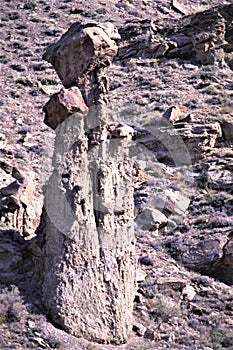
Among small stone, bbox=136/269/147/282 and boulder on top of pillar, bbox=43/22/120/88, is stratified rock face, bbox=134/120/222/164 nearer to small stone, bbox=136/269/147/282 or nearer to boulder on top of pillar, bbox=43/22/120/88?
small stone, bbox=136/269/147/282

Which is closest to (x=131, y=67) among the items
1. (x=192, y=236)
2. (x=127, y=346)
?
(x=192, y=236)

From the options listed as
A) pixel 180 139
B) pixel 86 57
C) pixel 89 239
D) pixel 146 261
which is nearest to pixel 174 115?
pixel 180 139

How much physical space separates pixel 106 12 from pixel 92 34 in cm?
2812

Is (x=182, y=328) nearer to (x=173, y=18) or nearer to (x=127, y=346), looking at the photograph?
(x=127, y=346)

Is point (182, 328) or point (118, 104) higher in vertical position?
point (118, 104)

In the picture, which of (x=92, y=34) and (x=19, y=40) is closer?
(x=92, y=34)

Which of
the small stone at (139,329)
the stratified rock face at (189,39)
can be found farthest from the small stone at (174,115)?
the small stone at (139,329)

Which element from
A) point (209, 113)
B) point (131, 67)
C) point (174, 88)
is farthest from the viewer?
point (131, 67)

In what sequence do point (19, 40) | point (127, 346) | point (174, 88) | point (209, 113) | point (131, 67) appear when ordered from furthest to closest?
1. point (19, 40)
2. point (131, 67)
3. point (174, 88)
4. point (209, 113)
5. point (127, 346)

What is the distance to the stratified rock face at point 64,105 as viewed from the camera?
1656 cm

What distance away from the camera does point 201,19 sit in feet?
127

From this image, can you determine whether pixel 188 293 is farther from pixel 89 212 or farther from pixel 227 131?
pixel 227 131

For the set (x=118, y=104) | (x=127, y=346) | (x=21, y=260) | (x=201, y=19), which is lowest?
(x=127, y=346)

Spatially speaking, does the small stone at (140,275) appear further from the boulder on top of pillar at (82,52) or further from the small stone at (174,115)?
the small stone at (174,115)
